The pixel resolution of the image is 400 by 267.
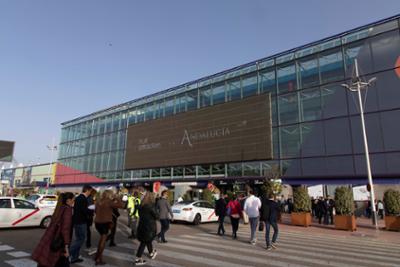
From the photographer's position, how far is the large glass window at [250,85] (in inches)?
1481

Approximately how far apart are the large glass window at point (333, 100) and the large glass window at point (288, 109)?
285 cm

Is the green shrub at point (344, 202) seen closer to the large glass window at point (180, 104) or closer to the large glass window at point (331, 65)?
the large glass window at point (331, 65)

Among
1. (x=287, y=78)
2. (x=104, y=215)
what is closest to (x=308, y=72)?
(x=287, y=78)

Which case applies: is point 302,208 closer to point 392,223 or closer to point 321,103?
point 392,223

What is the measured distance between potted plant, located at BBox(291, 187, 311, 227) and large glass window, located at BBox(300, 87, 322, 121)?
41.9 feet

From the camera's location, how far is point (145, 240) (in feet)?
25.6

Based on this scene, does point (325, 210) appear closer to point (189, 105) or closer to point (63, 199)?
point (63, 199)

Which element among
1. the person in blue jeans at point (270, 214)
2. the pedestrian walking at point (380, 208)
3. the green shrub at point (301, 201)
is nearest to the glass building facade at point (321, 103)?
the pedestrian walking at point (380, 208)

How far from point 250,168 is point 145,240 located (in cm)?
2823

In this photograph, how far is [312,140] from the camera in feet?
103

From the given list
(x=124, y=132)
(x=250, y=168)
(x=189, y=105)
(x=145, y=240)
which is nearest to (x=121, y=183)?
(x=124, y=132)

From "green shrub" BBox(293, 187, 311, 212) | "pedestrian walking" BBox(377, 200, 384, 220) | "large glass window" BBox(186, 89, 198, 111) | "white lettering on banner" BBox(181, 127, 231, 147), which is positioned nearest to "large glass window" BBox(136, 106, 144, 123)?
"large glass window" BBox(186, 89, 198, 111)

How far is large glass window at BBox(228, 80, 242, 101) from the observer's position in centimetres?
3925

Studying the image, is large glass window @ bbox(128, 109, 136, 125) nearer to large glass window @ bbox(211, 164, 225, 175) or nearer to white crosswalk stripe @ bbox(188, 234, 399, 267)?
large glass window @ bbox(211, 164, 225, 175)
